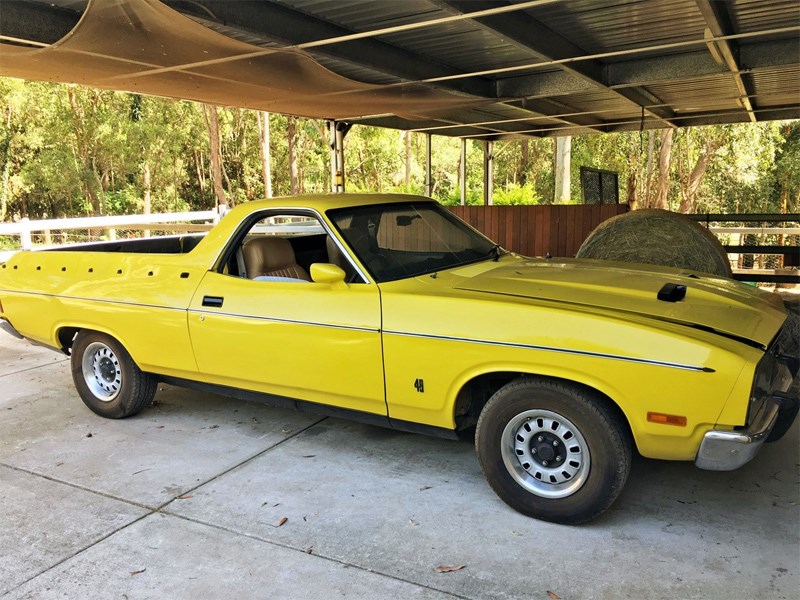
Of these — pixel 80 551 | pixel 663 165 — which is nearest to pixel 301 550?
pixel 80 551

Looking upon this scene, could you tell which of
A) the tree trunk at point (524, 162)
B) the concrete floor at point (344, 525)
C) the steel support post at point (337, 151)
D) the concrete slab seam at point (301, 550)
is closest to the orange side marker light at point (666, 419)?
the concrete floor at point (344, 525)

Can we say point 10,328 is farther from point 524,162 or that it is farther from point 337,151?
point 524,162

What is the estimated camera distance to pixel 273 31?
5551 millimetres

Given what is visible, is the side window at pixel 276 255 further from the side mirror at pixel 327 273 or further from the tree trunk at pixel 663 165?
the tree trunk at pixel 663 165

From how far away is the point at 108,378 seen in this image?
5.34 metres

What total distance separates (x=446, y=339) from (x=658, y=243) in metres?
4.47

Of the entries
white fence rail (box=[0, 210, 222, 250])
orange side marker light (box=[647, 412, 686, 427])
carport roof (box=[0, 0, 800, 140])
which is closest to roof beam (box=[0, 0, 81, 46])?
carport roof (box=[0, 0, 800, 140])

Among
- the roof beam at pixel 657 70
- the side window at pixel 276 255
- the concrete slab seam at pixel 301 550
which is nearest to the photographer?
the concrete slab seam at pixel 301 550

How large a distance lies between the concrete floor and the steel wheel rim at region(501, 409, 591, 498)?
0.23 m

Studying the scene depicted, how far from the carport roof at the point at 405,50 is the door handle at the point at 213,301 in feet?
6.74

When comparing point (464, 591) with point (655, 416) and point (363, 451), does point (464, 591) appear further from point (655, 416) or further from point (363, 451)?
point (363, 451)

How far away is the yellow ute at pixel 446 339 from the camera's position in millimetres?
3143

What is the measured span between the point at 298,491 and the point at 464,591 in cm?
139

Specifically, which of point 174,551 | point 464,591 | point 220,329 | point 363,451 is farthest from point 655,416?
point 220,329
